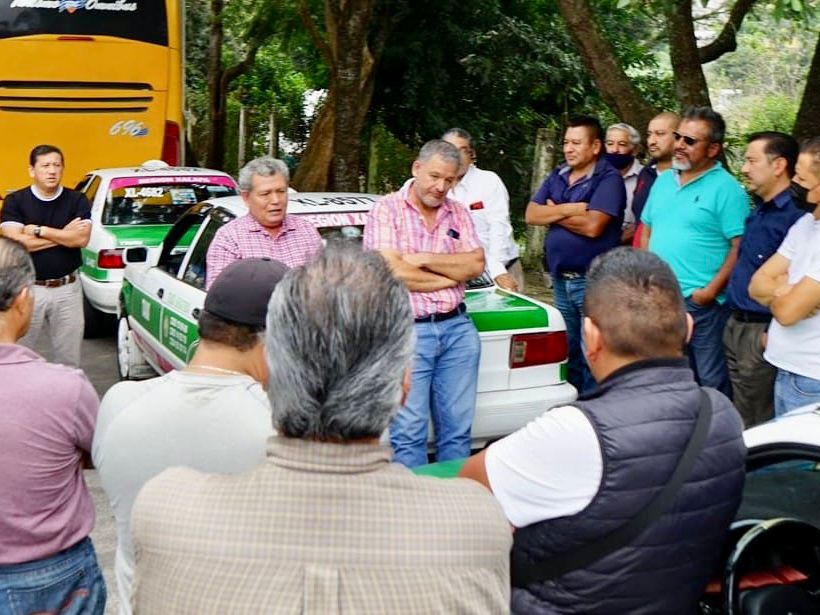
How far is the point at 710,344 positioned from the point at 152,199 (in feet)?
16.9

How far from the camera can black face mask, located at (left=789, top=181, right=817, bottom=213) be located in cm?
453

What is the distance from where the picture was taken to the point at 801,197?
15.5ft

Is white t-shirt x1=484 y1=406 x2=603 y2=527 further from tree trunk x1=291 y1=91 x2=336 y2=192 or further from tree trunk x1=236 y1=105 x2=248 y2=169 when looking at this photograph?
tree trunk x1=236 y1=105 x2=248 y2=169

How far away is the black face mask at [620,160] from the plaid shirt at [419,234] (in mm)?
2126

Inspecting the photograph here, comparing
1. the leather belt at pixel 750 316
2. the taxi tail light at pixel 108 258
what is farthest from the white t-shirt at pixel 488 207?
the taxi tail light at pixel 108 258

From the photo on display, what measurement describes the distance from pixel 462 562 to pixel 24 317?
69.2 inches

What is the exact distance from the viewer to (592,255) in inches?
238

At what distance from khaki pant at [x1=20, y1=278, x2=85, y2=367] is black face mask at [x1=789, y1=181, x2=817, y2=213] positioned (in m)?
4.08

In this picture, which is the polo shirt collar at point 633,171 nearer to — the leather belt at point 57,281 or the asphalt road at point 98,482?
the leather belt at point 57,281

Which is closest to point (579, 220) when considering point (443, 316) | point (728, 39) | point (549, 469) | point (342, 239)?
point (443, 316)

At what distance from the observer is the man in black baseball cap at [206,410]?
7.95 ft

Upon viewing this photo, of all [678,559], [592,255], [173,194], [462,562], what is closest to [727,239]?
[592,255]

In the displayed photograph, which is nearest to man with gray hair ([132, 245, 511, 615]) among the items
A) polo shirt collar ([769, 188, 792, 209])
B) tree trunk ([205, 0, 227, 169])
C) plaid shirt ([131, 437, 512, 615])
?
plaid shirt ([131, 437, 512, 615])

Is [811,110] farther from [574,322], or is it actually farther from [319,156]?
[319,156]
